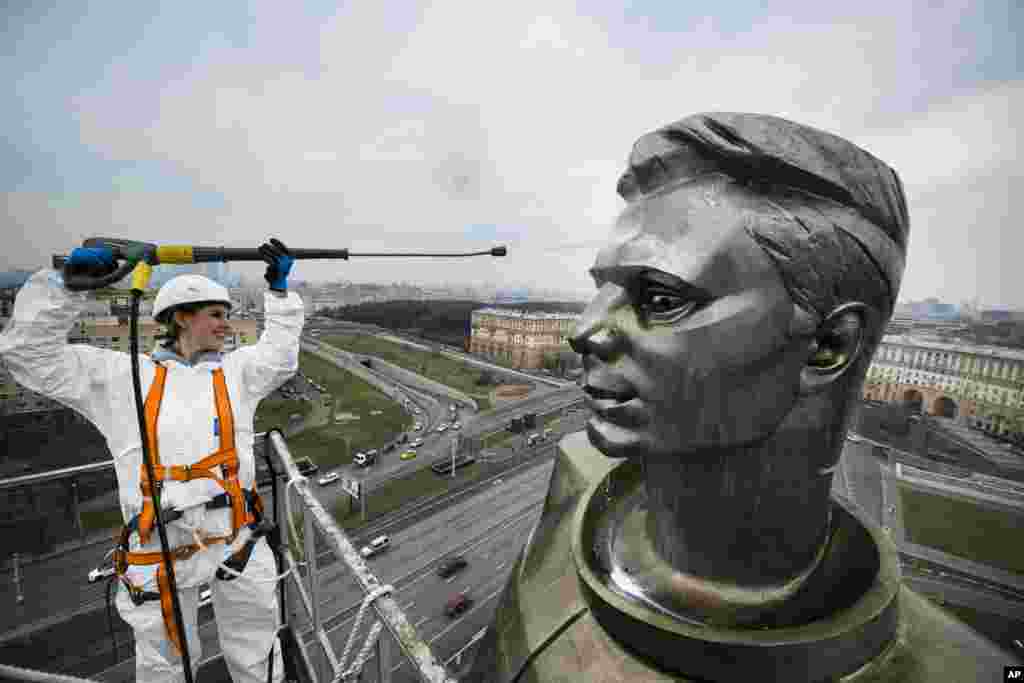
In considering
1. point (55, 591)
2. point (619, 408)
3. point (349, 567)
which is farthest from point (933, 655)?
point (55, 591)

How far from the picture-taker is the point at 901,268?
60.8 inches

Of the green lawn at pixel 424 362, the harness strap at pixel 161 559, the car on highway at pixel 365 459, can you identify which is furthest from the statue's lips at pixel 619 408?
the green lawn at pixel 424 362

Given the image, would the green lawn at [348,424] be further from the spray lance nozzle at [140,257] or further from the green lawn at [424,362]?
the spray lance nozzle at [140,257]

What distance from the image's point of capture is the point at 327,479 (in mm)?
25531

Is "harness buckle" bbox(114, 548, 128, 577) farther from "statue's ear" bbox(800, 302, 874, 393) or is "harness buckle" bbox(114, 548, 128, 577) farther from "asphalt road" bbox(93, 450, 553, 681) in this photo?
"asphalt road" bbox(93, 450, 553, 681)

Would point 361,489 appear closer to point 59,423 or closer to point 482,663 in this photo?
point 59,423

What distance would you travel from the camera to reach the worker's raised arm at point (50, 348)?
264 centimetres

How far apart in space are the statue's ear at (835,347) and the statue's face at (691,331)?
0.05 metres

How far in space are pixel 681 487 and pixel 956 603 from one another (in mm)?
26166

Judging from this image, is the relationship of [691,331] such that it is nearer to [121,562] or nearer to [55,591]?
[121,562]

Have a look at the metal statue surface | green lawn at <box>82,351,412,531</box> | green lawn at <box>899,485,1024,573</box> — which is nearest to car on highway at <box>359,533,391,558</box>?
green lawn at <box>82,351,412,531</box>

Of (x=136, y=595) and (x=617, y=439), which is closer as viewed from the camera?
(x=617, y=439)

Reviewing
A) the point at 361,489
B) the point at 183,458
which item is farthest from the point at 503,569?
the point at 183,458

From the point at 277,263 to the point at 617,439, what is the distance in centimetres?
314
